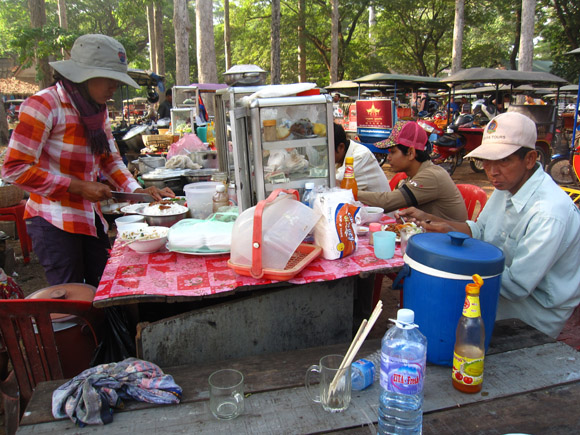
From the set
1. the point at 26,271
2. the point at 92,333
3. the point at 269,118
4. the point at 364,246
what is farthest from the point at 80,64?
the point at 26,271

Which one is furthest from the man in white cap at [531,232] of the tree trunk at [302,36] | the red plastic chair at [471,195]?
the tree trunk at [302,36]

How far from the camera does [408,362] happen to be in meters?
1.23

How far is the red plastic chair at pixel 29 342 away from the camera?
78.7 inches

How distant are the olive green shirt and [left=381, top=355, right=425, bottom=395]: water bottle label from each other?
2.08 metres

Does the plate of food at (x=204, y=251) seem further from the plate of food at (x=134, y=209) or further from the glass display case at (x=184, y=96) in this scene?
the glass display case at (x=184, y=96)

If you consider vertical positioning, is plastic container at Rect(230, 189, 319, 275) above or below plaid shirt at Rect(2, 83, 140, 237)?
below

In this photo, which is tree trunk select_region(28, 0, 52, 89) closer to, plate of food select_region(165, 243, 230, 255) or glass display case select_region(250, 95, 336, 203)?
glass display case select_region(250, 95, 336, 203)

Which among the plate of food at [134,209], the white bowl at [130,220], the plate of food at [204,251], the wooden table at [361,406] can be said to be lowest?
the wooden table at [361,406]

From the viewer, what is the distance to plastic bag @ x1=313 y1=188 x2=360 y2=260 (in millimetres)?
2039

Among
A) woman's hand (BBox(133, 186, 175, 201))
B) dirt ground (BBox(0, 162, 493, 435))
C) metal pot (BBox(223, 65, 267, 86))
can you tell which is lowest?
dirt ground (BBox(0, 162, 493, 435))

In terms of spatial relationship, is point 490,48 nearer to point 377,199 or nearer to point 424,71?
point 424,71

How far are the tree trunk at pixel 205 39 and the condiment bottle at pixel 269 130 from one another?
9418mm

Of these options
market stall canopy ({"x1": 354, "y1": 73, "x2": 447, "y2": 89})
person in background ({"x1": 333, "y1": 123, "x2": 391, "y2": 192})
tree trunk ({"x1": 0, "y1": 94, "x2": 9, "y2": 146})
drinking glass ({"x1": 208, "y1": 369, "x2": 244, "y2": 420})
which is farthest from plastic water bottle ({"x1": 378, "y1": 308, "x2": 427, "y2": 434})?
tree trunk ({"x1": 0, "y1": 94, "x2": 9, "y2": 146})

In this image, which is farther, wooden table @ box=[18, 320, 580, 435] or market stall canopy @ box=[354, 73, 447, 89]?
market stall canopy @ box=[354, 73, 447, 89]
